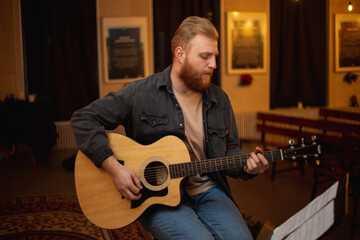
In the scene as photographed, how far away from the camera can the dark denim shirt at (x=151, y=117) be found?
1918mm

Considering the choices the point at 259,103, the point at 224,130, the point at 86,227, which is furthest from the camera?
the point at 259,103

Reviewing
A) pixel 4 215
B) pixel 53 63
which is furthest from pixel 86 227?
pixel 53 63

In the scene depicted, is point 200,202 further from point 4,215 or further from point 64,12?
point 64,12

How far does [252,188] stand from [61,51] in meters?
3.76

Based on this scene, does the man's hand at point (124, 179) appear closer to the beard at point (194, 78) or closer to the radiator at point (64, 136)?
the beard at point (194, 78)

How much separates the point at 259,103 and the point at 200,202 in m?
4.82

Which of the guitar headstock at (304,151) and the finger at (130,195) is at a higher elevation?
the guitar headstock at (304,151)

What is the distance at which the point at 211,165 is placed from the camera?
1854 mm

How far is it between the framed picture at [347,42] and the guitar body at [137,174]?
6.60ft

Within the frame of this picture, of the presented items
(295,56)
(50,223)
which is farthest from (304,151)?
(295,56)

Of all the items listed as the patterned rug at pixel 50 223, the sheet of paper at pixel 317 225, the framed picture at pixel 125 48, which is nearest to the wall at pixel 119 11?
the framed picture at pixel 125 48

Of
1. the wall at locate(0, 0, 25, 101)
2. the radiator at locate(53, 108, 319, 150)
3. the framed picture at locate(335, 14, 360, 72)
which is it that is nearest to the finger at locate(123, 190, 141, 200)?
the framed picture at locate(335, 14, 360, 72)

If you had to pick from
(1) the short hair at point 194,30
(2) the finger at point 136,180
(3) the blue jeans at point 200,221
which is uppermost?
(1) the short hair at point 194,30

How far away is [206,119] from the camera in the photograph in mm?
2035
